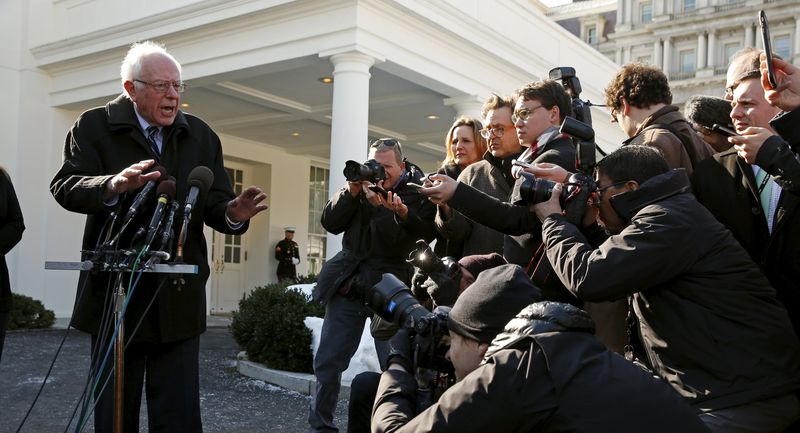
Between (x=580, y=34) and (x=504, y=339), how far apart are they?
60.3 meters

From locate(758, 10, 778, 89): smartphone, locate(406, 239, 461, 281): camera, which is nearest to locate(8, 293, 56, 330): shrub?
locate(406, 239, 461, 281): camera

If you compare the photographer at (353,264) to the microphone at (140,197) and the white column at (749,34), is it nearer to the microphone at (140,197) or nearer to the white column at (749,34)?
the microphone at (140,197)

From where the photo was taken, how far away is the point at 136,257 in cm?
273

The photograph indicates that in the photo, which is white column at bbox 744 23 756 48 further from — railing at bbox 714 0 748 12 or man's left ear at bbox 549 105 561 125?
man's left ear at bbox 549 105 561 125

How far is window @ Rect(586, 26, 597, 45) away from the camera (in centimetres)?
5778

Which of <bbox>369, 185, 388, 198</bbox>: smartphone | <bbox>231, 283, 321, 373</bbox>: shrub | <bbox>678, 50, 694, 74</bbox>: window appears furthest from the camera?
<bbox>678, 50, 694, 74</bbox>: window

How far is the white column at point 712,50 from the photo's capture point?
4816cm

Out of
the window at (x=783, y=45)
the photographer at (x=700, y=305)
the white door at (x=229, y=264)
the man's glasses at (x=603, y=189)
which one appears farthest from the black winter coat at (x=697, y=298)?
the window at (x=783, y=45)

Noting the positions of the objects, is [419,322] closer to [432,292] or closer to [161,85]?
[432,292]

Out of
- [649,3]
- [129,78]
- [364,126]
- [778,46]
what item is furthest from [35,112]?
[649,3]

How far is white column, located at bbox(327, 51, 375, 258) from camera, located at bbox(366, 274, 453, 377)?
784 centimetres

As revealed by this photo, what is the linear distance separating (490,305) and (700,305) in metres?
0.79

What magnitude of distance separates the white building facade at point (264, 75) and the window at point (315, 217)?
1.41 meters

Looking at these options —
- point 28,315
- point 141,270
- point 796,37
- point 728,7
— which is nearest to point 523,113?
point 141,270
